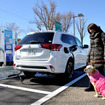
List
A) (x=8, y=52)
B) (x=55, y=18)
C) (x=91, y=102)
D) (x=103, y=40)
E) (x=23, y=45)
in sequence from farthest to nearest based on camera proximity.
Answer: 1. (x=55, y=18)
2. (x=8, y=52)
3. (x=23, y=45)
4. (x=103, y=40)
5. (x=91, y=102)

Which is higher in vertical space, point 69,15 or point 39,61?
point 69,15

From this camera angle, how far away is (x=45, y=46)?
409cm

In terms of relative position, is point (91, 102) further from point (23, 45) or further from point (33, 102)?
point (23, 45)

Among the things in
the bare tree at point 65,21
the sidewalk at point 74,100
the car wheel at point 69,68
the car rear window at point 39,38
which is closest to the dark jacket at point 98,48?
the sidewalk at point 74,100

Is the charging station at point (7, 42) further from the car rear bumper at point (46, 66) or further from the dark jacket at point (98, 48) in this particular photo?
the dark jacket at point (98, 48)

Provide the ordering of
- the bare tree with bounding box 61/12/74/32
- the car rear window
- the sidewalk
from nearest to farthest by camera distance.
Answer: the sidewalk, the car rear window, the bare tree with bounding box 61/12/74/32

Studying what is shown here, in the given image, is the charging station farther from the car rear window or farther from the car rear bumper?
the car rear bumper

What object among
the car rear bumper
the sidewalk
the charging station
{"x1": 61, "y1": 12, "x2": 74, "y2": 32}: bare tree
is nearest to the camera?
the sidewalk

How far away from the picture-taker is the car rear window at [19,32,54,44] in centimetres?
428

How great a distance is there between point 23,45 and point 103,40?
2.45 m

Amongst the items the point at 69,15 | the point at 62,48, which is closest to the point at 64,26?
the point at 69,15

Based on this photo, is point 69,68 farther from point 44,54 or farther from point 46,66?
point 44,54

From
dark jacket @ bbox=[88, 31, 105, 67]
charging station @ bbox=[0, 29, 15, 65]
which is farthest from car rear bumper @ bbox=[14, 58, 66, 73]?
charging station @ bbox=[0, 29, 15, 65]

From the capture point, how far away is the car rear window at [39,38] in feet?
14.0
